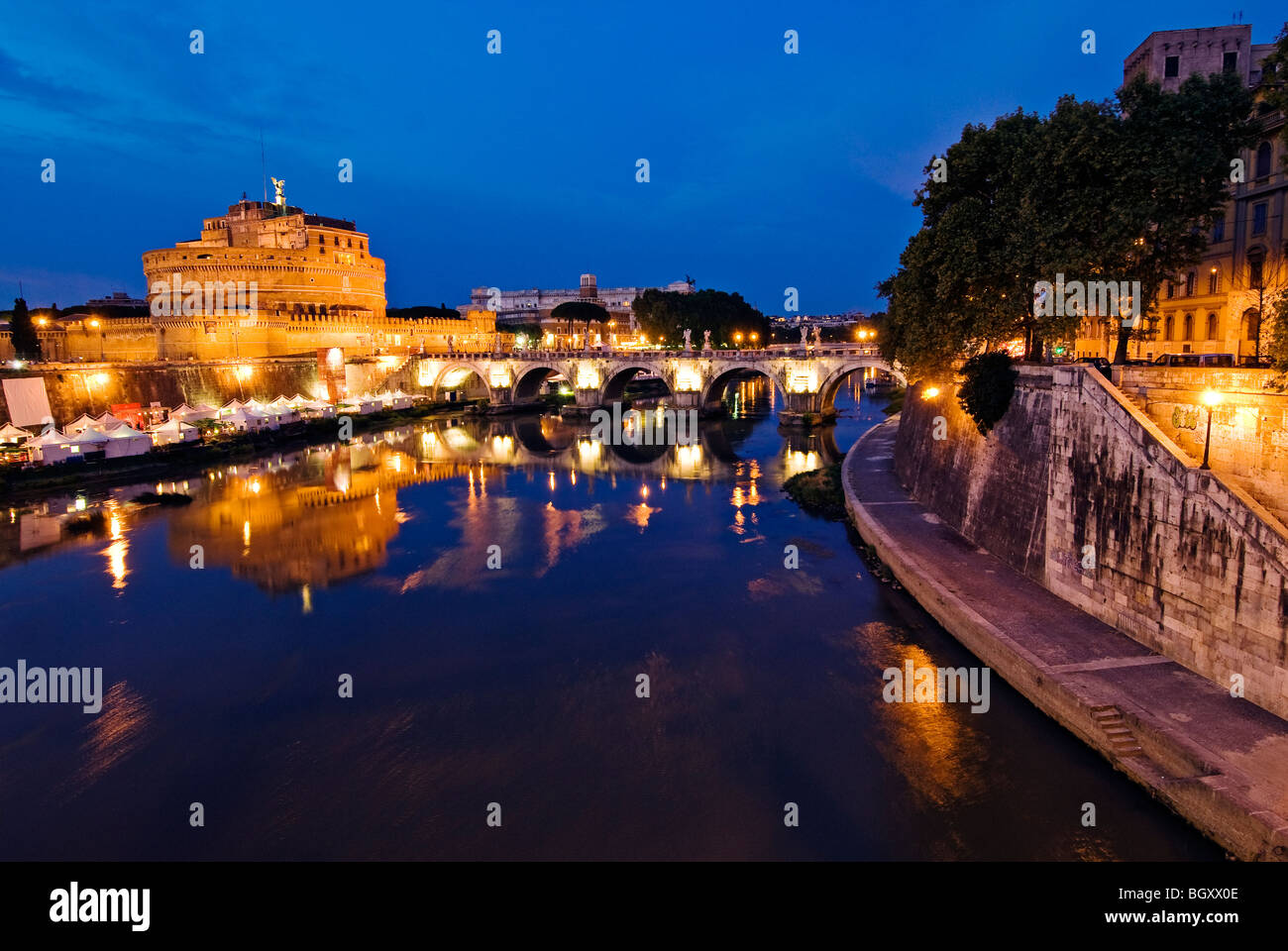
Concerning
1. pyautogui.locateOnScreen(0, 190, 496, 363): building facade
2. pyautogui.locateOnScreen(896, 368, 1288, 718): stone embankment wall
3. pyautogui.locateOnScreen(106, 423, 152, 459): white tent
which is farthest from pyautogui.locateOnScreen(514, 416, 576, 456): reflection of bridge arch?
pyautogui.locateOnScreen(896, 368, 1288, 718): stone embankment wall

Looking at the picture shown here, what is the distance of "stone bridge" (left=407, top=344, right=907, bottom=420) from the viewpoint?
2063 inches

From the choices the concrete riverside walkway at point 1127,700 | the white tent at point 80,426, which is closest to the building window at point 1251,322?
the concrete riverside walkway at point 1127,700

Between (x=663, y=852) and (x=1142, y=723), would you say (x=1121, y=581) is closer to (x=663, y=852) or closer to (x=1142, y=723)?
(x=1142, y=723)

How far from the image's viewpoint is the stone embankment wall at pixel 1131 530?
35.4 ft

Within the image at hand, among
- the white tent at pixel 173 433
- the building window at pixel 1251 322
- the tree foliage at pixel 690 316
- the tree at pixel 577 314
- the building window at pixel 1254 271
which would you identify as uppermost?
the tree at pixel 577 314

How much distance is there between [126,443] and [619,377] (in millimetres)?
38669

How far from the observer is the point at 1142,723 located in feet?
35.1

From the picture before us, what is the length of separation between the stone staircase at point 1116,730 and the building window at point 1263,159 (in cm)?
1838

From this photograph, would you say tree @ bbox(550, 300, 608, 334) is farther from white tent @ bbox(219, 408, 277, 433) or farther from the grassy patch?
the grassy patch

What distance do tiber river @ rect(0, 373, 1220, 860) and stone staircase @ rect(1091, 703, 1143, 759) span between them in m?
0.53

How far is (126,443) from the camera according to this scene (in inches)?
1492

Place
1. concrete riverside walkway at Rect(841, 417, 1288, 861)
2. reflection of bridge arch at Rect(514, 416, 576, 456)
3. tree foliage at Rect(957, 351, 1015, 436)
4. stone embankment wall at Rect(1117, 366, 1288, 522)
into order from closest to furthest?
concrete riverside walkway at Rect(841, 417, 1288, 861) → stone embankment wall at Rect(1117, 366, 1288, 522) → tree foliage at Rect(957, 351, 1015, 436) → reflection of bridge arch at Rect(514, 416, 576, 456)

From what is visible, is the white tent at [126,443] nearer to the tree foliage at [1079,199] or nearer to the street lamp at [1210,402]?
the tree foliage at [1079,199]
